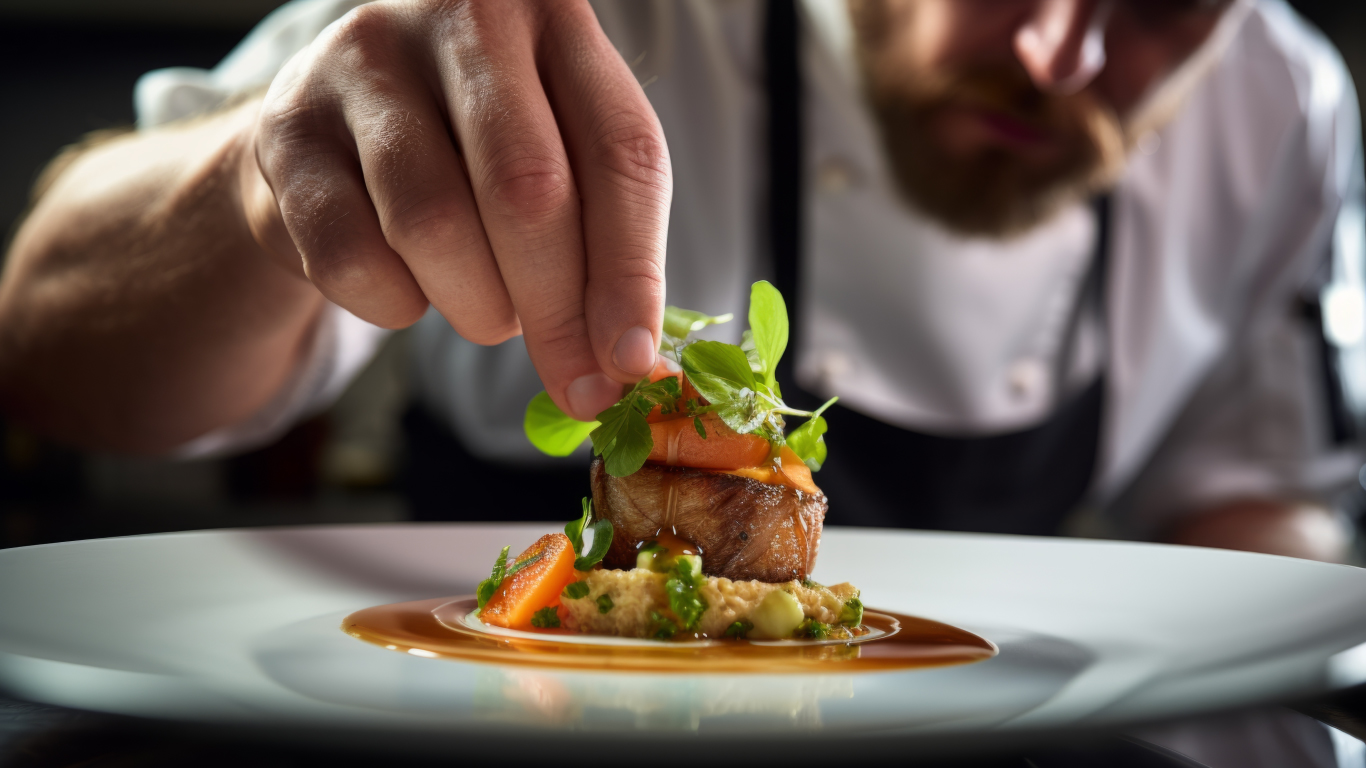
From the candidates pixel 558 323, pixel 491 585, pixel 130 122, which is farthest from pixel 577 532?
pixel 130 122

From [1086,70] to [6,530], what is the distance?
3.45m

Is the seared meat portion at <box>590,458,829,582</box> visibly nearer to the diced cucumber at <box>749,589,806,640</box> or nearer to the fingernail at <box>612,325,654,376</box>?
the diced cucumber at <box>749,589,806,640</box>

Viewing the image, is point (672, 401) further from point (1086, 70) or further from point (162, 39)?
point (162, 39)

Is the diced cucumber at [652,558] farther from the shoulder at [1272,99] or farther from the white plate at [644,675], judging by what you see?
the shoulder at [1272,99]

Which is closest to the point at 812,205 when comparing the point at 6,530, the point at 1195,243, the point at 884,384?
the point at 884,384

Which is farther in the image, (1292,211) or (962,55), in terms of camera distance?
(1292,211)

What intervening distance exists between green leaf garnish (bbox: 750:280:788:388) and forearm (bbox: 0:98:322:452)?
107 cm

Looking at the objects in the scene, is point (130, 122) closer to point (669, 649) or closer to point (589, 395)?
point (589, 395)

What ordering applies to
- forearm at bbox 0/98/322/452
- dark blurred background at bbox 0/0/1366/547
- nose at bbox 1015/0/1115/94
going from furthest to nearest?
dark blurred background at bbox 0/0/1366/547
nose at bbox 1015/0/1115/94
forearm at bbox 0/98/322/452

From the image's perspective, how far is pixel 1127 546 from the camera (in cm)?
169

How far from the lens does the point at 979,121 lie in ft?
9.82

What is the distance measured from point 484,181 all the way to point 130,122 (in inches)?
204

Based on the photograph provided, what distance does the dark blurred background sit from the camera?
490 centimetres

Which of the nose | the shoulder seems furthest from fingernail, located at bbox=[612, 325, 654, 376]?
the shoulder
